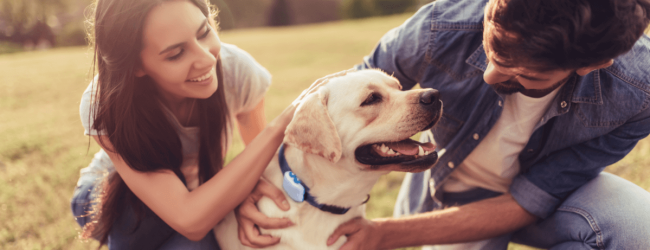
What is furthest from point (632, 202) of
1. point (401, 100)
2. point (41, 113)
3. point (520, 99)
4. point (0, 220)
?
point (41, 113)

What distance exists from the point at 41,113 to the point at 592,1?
8.16 meters

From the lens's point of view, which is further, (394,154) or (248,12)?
(248,12)

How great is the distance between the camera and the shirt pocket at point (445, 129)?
257cm

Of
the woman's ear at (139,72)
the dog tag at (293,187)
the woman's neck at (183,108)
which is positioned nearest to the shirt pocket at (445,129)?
the dog tag at (293,187)

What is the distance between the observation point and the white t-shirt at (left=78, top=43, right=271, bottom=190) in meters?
2.53

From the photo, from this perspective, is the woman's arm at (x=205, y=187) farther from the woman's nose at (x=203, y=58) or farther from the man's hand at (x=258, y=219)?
the woman's nose at (x=203, y=58)

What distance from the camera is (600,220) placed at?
2154mm

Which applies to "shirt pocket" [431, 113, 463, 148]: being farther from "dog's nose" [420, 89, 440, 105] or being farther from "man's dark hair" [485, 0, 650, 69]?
"man's dark hair" [485, 0, 650, 69]

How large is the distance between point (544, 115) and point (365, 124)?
1159 mm

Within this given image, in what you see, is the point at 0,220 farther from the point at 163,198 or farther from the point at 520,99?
the point at 520,99

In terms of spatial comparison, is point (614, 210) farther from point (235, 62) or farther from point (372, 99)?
point (235, 62)

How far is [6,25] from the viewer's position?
75.4 ft

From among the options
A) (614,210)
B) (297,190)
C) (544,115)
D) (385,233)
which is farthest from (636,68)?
(297,190)

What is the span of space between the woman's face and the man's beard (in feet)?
5.21
